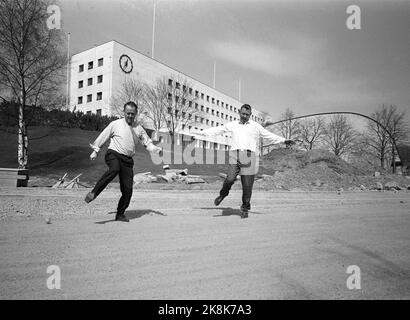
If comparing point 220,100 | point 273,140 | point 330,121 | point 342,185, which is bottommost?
→ point 342,185

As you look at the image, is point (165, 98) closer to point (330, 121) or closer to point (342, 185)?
point (342, 185)

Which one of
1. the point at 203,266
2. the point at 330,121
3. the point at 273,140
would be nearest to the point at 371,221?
the point at 273,140

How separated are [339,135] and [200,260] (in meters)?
45.6

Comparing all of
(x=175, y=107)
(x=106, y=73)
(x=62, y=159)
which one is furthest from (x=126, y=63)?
(x=62, y=159)

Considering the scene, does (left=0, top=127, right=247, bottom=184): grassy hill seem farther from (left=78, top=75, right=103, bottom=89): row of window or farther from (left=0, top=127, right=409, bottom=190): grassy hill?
(left=78, top=75, right=103, bottom=89): row of window

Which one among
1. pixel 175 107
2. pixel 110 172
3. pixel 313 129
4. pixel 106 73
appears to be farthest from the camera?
pixel 313 129

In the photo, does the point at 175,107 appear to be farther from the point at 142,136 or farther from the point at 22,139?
the point at 142,136

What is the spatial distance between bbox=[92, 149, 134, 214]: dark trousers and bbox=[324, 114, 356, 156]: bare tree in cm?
4247

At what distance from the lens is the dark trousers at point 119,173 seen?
4664 mm

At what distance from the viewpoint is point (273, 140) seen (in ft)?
19.5

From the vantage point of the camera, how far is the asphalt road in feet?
6.90

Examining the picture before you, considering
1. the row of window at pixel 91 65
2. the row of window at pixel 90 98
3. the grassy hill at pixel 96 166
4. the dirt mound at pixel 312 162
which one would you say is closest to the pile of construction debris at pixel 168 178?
the grassy hill at pixel 96 166

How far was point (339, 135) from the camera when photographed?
43344mm
